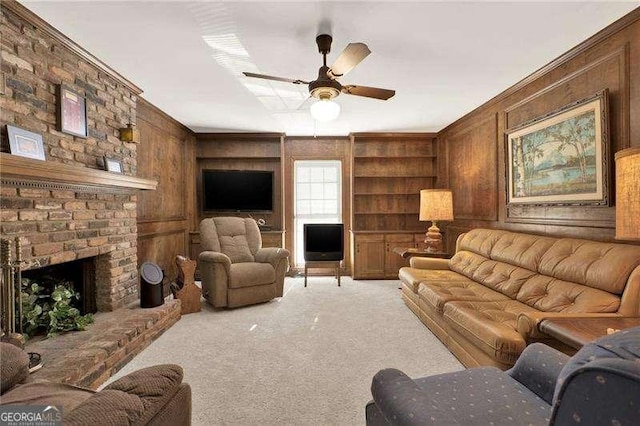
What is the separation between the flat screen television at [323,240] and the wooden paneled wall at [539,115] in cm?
179

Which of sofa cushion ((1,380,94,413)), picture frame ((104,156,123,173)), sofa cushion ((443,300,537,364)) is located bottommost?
sofa cushion ((443,300,537,364))

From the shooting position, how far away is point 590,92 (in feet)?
8.27

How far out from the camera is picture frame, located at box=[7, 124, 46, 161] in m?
1.99

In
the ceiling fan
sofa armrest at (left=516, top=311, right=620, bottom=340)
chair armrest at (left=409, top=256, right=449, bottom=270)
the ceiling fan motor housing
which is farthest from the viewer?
chair armrest at (left=409, top=256, right=449, bottom=270)

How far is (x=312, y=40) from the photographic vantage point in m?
2.43

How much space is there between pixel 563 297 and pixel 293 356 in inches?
79.8

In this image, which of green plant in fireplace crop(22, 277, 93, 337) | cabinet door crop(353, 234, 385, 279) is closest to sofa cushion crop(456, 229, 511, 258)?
cabinet door crop(353, 234, 385, 279)

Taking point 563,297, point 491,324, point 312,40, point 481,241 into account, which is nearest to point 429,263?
point 481,241

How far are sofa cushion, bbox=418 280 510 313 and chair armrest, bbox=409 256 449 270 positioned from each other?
23.6 inches

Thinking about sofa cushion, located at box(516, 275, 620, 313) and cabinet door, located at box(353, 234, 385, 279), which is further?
cabinet door, located at box(353, 234, 385, 279)

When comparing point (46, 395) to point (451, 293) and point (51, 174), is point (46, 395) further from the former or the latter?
point (451, 293)

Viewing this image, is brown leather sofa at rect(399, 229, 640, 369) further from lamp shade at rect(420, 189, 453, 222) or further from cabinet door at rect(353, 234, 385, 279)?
cabinet door at rect(353, 234, 385, 279)

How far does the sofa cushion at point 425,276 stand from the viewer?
132 inches

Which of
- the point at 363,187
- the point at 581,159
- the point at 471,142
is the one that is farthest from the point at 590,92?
the point at 363,187
